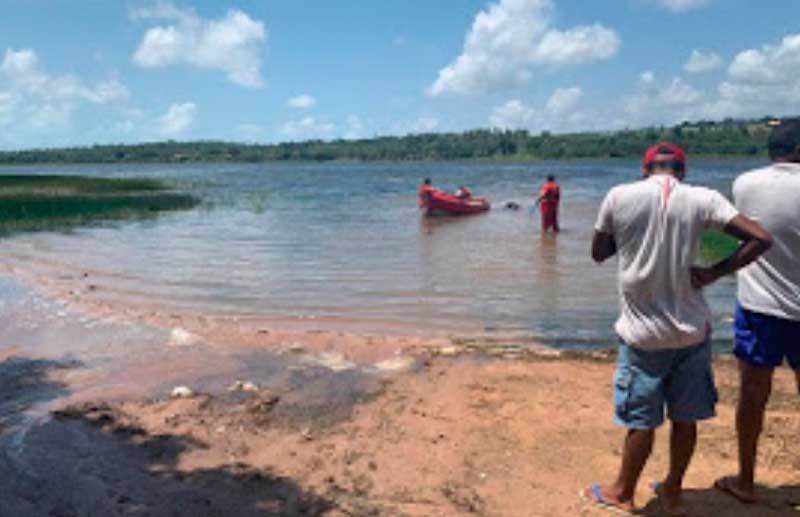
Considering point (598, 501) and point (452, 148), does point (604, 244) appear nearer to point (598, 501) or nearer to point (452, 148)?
point (598, 501)

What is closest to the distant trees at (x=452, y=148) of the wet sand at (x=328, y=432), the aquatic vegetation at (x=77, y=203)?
the aquatic vegetation at (x=77, y=203)

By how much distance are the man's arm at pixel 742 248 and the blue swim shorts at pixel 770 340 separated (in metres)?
0.47

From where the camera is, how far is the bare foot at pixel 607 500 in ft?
12.6

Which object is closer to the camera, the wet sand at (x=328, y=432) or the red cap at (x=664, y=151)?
the red cap at (x=664, y=151)

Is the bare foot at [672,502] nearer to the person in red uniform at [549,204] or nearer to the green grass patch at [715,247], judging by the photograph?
the green grass patch at [715,247]

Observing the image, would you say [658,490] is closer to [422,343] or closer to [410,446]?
[410,446]

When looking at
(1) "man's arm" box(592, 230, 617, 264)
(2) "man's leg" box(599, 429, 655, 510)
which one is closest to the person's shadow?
(2) "man's leg" box(599, 429, 655, 510)

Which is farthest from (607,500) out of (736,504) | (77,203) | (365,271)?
(77,203)

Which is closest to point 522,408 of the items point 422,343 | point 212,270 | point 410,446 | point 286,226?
point 410,446

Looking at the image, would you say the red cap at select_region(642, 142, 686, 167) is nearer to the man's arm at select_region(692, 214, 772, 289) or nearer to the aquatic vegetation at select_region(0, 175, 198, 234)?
the man's arm at select_region(692, 214, 772, 289)

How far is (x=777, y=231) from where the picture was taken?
3678mm

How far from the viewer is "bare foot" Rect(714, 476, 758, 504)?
391 centimetres

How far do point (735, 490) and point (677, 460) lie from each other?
548 mm

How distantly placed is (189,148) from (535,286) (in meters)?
164
